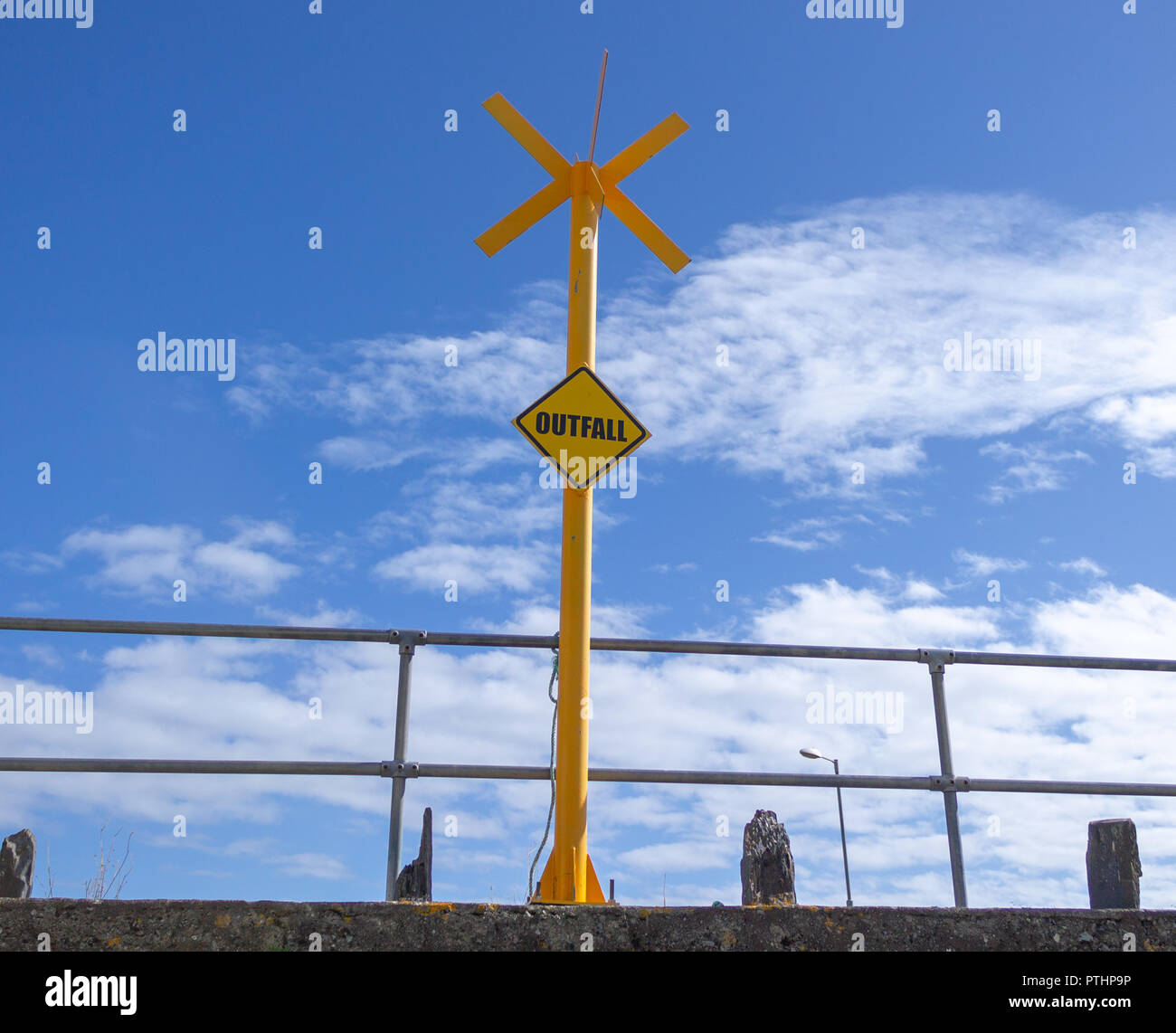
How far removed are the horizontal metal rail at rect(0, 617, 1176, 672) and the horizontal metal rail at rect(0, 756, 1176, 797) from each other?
61 cm

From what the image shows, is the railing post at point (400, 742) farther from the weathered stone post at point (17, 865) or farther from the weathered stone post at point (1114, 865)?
the weathered stone post at point (1114, 865)

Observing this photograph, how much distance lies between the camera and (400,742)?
519cm

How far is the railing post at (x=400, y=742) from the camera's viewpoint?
5.09 m

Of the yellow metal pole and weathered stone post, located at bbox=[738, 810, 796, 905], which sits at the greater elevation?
the yellow metal pole

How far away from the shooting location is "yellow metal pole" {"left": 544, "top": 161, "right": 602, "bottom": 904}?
15.3 ft

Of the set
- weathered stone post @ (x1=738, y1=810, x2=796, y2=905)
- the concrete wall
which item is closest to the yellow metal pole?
weathered stone post @ (x1=738, y1=810, x2=796, y2=905)

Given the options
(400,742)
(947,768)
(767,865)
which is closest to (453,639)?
(400,742)

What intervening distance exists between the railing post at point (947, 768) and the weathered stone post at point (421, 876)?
8.57ft

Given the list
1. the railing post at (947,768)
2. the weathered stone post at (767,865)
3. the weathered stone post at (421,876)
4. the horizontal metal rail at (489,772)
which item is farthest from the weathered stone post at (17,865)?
the railing post at (947,768)

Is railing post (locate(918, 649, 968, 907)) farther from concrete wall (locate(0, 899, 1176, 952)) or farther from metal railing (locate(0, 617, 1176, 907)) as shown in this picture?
concrete wall (locate(0, 899, 1176, 952))
